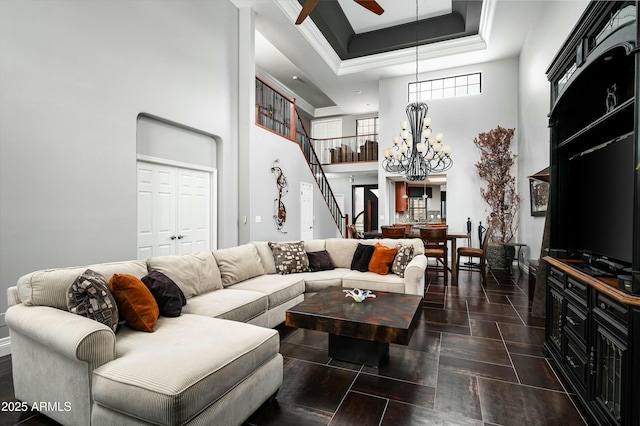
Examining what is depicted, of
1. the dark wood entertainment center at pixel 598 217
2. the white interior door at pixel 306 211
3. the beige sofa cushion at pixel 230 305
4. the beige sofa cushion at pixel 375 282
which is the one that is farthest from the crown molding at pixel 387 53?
the beige sofa cushion at pixel 230 305

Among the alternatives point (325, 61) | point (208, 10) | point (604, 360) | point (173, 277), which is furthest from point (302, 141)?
point (604, 360)

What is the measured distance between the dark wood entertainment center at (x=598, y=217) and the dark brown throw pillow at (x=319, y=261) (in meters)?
2.54

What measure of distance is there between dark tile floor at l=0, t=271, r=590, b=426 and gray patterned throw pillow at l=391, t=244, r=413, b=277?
683mm

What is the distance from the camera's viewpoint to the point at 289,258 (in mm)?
4316

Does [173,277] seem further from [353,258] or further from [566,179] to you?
[566,179]

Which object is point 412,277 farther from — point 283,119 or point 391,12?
point 391,12

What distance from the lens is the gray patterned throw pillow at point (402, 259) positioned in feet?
13.3

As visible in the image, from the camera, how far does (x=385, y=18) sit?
23.3 feet

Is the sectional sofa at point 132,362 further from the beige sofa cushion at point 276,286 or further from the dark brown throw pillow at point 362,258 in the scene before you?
the dark brown throw pillow at point 362,258

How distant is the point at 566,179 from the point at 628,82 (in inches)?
31.6

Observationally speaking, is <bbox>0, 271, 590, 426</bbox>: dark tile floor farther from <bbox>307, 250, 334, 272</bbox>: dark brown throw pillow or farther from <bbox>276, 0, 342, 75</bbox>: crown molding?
<bbox>276, 0, 342, 75</bbox>: crown molding

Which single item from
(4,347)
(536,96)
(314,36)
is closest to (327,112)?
(314,36)

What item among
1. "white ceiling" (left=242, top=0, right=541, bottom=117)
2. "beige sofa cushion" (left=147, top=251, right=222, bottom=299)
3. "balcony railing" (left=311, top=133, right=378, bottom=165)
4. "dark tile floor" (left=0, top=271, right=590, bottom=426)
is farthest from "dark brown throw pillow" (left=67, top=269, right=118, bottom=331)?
"balcony railing" (left=311, top=133, right=378, bottom=165)

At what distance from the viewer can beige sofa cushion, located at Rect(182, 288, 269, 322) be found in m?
2.71
